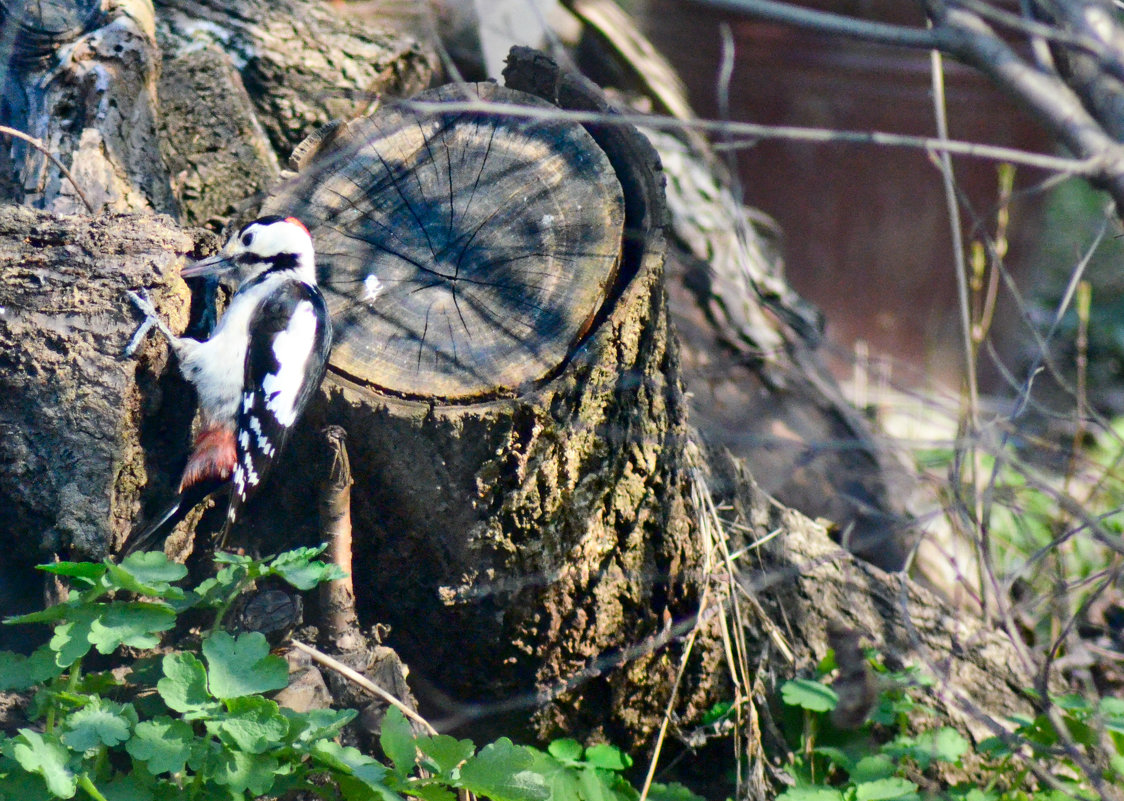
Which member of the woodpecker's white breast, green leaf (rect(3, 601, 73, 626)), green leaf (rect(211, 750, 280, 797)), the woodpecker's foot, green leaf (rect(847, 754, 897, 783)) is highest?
the woodpecker's foot

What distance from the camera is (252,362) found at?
265 centimetres

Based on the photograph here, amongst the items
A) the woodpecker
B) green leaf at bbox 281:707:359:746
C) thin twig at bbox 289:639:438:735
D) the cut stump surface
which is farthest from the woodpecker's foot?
green leaf at bbox 281:707:359:746

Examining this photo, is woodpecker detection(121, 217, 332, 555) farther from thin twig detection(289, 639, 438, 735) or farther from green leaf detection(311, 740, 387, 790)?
green leaf detection(311, 740, 387, 790)

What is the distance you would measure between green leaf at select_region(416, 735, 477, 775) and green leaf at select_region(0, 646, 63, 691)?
2.51 feet

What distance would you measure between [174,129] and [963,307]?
2603mm

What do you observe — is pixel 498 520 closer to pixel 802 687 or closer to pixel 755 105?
pixel 802 687

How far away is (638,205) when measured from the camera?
251 centimetres

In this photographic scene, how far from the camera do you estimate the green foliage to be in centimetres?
237

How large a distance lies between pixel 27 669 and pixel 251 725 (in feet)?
1.66

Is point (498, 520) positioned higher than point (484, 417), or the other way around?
point (484, 417)

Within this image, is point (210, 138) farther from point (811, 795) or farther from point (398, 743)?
point (811, 795)

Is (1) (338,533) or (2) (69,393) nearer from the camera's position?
(2) (69,393)

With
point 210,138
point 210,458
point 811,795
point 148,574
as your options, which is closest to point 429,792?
point 148,574

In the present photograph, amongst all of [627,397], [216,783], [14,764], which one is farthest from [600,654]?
[14,764]
